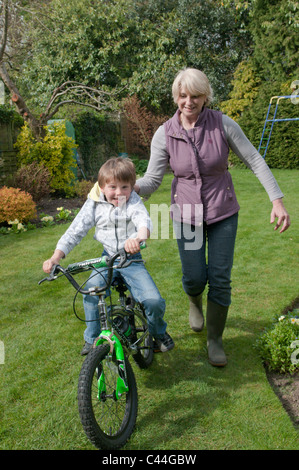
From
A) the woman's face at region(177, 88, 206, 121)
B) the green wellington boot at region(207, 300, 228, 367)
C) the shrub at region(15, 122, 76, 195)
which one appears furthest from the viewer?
the shrub at region(15, 122, 76, 195)

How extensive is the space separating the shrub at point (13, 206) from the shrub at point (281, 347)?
5688 mm

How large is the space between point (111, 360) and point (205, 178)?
136cm

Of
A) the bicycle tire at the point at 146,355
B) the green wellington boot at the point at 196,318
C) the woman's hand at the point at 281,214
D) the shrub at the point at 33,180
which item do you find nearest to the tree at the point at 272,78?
the shrub at the point at 33,180

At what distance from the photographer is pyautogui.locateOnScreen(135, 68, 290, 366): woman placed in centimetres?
277

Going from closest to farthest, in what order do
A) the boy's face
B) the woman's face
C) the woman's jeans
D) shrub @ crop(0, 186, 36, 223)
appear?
the boy's face
the woman's face
the woman's jeans
shrub @ crop(0, 186, 36, 223)

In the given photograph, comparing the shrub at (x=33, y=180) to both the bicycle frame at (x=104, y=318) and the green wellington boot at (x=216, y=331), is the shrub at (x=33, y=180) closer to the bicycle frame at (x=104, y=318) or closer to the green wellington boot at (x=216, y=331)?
the green wellington boot at (x=216, y=331)

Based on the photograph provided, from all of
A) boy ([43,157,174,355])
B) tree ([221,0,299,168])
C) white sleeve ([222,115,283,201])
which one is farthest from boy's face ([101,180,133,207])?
tree ([221,0,299,168])

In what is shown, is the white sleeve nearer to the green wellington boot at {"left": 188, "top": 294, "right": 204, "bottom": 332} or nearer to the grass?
the green wellington boot at {"left": 188, "top": 294, "right": 204, "bottom": 332}

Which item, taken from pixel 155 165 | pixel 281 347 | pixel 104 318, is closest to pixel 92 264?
pixel 104 318

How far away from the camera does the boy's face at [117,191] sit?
2.58 meters

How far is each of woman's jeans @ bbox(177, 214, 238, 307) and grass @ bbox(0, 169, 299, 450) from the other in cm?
60

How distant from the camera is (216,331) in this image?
122 inches

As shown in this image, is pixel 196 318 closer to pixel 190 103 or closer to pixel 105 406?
pixel 105 406
